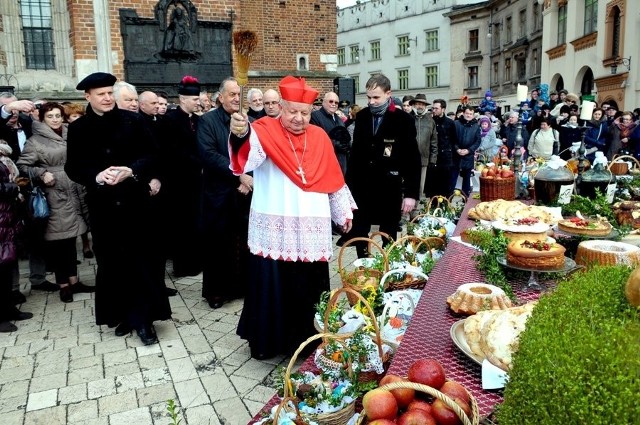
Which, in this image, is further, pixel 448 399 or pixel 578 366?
pixel 448 399

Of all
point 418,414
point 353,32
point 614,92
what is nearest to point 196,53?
point 418,414

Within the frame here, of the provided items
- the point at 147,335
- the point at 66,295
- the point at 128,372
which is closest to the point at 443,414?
the point at 128,372

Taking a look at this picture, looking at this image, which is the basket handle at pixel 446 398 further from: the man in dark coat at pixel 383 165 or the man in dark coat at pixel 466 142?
the man in dark coat at pixel 466 142

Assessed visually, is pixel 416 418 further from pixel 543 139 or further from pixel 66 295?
pixel 543 139

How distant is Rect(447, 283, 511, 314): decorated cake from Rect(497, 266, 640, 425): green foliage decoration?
0.69 meters

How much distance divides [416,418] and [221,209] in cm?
358

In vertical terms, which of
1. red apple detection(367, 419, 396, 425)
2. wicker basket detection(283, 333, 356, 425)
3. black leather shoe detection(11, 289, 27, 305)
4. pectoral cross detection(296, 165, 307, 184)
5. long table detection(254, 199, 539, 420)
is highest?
pectoral cross detection(296, 165, 307, 184)

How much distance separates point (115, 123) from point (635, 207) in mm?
3886

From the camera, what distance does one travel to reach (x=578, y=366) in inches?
51.9

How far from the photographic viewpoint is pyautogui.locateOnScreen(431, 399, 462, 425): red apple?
5.57 ft

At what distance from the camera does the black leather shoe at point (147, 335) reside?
168 inches

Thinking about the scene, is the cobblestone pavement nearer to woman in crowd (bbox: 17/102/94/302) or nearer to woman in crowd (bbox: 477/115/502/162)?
woman in crowd (bbox: 17/102/94/302)

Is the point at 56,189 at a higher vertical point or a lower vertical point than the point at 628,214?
higher

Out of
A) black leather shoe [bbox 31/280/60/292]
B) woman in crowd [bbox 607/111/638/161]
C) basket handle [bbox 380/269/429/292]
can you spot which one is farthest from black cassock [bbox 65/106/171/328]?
woman in crowd [bbox 607/111/638/161]
